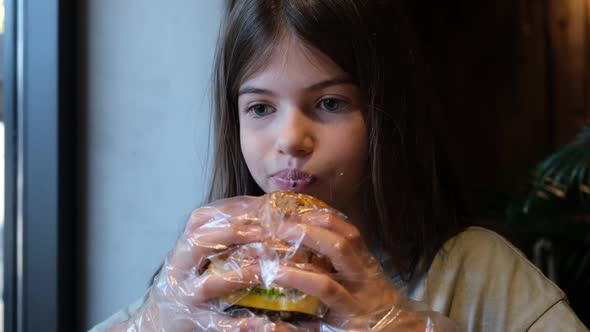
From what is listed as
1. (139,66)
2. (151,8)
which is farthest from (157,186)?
(151,8)

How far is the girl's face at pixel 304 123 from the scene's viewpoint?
859mm

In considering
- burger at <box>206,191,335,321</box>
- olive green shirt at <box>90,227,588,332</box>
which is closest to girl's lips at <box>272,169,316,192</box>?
burger at <box>206,191,335,321</box>

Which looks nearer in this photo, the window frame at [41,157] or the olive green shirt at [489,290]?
the olive green shirt at [489,290]

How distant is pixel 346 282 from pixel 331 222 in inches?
2.8

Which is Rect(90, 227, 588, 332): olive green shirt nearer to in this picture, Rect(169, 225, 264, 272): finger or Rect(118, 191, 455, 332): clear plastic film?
Rect(118, 191, 455, 332): clear plastic film

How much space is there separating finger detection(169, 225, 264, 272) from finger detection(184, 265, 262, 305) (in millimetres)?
28

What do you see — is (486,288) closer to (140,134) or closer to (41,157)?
(140,134)

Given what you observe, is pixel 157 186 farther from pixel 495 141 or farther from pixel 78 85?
pixel 495 141

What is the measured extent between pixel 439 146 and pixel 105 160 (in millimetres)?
664

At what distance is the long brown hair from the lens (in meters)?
0.89

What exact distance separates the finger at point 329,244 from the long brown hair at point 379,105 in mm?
223

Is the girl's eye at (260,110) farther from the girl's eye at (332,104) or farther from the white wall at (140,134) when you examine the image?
the white wall at (140,134)

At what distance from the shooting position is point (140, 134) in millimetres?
1306

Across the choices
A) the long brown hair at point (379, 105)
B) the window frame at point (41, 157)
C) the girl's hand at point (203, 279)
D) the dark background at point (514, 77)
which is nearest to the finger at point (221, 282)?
the girl's hand at point (203, 279)
